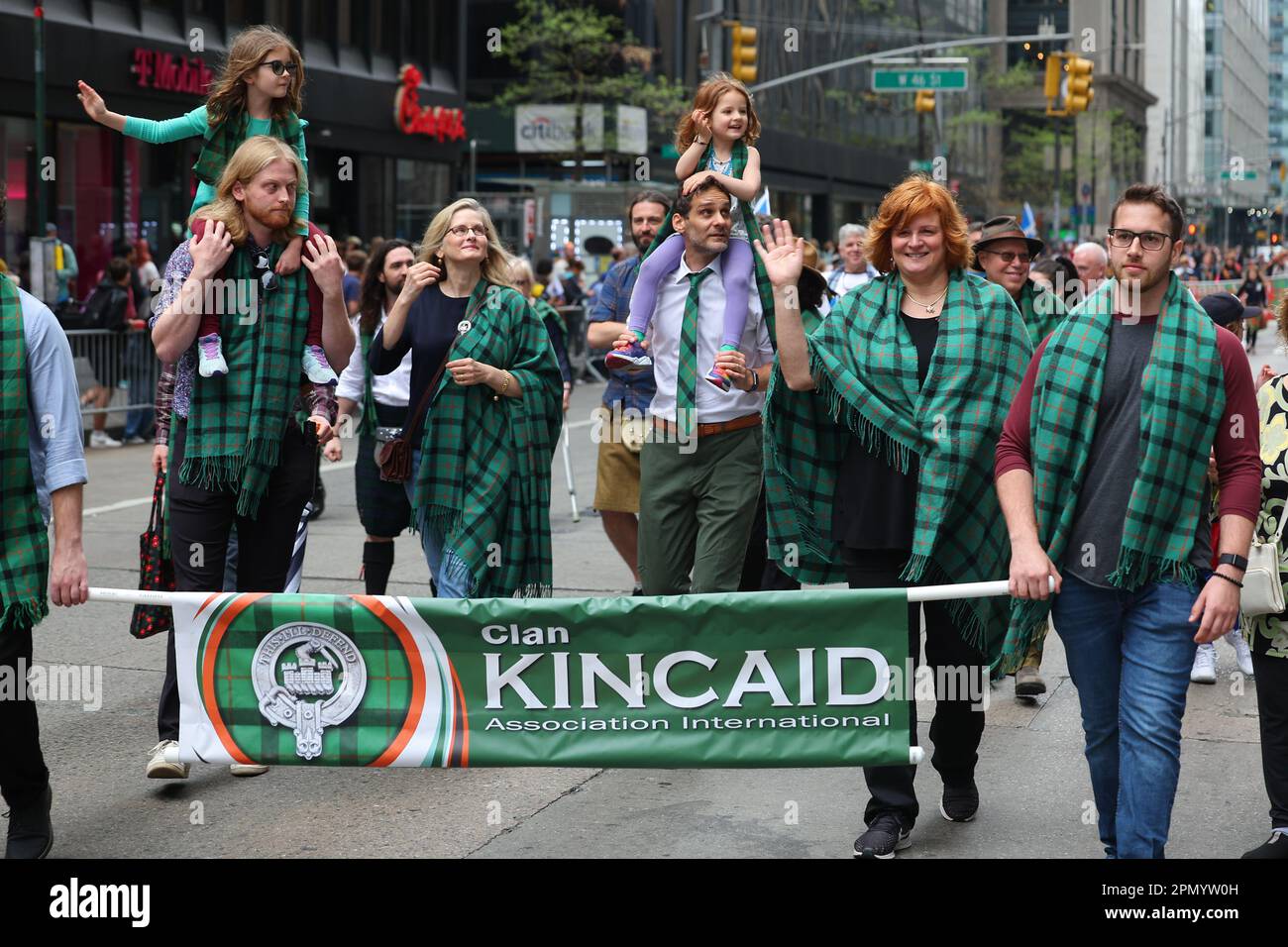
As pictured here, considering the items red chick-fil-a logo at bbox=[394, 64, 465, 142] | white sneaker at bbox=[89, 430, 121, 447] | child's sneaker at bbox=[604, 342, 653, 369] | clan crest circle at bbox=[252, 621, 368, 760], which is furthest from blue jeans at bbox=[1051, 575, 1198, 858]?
red chick-fil-a logo at bbox=[394, 64, 465, 142]

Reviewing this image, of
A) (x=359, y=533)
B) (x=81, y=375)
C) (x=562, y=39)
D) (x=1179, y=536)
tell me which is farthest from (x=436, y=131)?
(x=1179, y=536)

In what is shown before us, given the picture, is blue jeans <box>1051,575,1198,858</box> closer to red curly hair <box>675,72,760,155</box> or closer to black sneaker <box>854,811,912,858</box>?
black sneaker <box>854,811,912,858</box>

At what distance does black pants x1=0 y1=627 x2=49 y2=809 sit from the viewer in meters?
4.70

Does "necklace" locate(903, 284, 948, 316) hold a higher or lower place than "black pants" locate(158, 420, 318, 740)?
higher

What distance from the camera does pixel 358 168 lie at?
31562mm

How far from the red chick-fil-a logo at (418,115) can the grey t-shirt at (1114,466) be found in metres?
28.9

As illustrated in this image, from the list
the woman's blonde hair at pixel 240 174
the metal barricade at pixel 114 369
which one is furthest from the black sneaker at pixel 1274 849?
the metal barricade at pixel 114 369

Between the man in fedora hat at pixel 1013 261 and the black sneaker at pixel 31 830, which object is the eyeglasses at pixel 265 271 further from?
the man in fedora hat at pixel 1013 261

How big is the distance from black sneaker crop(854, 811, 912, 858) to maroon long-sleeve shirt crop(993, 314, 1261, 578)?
43.8 inches

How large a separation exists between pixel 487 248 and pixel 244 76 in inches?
42.6

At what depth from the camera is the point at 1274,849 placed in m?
4.91

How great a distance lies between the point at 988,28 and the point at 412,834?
90988 mm

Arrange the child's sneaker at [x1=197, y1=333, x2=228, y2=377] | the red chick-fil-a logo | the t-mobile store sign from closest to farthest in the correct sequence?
1. the child's sneaker at [x1=197, y1=333, x2=228, y2=377]
2. the t-mobile store sign
3. the red chick-fil-a logo

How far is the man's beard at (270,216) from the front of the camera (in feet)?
18.7
